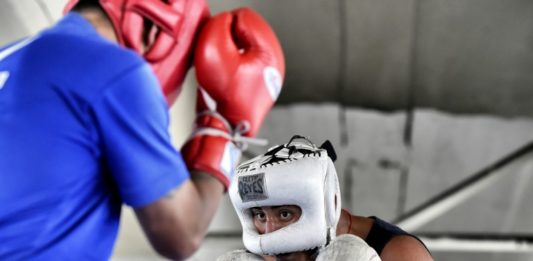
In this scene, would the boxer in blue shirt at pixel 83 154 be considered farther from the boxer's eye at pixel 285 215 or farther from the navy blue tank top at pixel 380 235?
the navy blue tank top at pixel 380 235

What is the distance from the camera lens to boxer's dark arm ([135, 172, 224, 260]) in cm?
87

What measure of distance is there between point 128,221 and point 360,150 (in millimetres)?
1361

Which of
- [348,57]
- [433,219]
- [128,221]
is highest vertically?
[348,57]

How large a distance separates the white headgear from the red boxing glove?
0.69m

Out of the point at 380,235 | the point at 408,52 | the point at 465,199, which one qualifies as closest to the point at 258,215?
the point at 380,235

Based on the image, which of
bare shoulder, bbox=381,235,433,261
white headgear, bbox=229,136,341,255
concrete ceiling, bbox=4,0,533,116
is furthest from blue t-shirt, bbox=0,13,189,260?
concrete ceiling, bbox=4,0,533,116

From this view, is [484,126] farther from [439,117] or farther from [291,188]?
[291,188]

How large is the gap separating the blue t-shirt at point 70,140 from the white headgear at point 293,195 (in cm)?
92

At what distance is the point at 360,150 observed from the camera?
13.1 ft

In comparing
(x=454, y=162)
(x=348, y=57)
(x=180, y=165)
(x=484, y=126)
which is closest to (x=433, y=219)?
(x=454, y=162)

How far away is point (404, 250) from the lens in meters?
1.87

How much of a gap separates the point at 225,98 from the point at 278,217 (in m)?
0.87

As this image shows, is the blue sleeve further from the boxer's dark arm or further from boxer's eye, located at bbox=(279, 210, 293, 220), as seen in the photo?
boxer's eye, located at bbox=(279, 210, 293, 220)

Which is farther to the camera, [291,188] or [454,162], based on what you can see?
[454,162]
